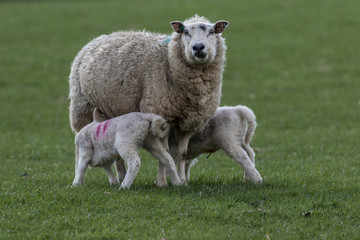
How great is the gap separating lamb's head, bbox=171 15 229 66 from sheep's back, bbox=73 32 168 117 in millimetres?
450

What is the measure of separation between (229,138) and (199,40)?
4.88 ft

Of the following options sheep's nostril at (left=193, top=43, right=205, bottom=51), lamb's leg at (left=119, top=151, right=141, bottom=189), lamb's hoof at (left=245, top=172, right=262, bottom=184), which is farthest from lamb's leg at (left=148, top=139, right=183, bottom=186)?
sheep's nostril at (left=193, top=43, right=205, bottom=51)

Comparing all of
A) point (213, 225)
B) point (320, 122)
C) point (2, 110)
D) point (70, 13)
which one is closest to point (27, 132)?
point (2, 110)

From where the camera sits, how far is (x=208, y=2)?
31359 mm

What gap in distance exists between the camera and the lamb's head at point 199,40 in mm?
8164

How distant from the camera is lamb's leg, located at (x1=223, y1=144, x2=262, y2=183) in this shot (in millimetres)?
8570

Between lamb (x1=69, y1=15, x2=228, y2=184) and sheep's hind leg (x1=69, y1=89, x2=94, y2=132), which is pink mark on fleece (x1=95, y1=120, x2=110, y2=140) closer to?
lamb (x1=69, y1=15, x2=228, y2=184)

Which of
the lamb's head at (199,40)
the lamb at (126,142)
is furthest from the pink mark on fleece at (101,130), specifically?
the lamb's head at (199,40)

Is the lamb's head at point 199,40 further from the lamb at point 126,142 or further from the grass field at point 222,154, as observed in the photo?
the grass field at point 222,154

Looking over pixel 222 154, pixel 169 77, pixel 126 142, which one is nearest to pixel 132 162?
pixel 126 142

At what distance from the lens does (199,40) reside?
26.9ft

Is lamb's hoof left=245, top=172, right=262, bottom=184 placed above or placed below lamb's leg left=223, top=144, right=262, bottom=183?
below

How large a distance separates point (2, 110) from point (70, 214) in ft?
39.4

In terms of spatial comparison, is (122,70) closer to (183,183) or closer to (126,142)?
(126,142)
